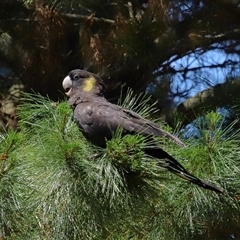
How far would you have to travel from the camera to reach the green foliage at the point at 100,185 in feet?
5.28

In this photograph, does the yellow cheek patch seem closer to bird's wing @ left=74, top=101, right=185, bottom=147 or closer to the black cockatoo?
the black cockatoo

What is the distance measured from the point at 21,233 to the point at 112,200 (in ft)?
0.83

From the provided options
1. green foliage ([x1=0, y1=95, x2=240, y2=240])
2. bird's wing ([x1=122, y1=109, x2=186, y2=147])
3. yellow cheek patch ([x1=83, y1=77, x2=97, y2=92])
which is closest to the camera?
green foliage ([x1=0, y1=95, x2=240, y2=240])

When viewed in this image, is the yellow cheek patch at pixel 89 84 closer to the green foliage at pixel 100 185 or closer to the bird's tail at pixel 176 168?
the green foliage at pixel 100 185

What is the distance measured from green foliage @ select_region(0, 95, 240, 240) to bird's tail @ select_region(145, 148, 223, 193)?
3 cm

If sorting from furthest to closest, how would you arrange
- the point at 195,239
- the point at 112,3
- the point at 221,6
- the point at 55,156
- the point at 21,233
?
the point at 112,3, the point at 221,6, the point at 195,239, the point at 21,233, the point at 55,156

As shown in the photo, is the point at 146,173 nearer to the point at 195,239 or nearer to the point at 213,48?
the point at 195,239

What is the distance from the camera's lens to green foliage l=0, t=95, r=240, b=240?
5.28ft

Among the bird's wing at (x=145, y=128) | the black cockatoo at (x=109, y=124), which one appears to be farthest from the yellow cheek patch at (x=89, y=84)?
the bird's wing at (x=145, y=128)

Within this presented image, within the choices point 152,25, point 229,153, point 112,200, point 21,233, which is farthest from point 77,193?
point 152,25

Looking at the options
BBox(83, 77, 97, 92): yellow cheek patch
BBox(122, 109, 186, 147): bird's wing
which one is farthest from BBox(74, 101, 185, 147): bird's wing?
BBox(83, 77, 97, 92): yellow cheek patch

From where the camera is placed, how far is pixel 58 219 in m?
1.71

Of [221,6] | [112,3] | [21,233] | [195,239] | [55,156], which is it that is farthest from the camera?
[112,3]

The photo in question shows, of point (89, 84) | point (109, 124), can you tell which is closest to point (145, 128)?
point (109, 124)
